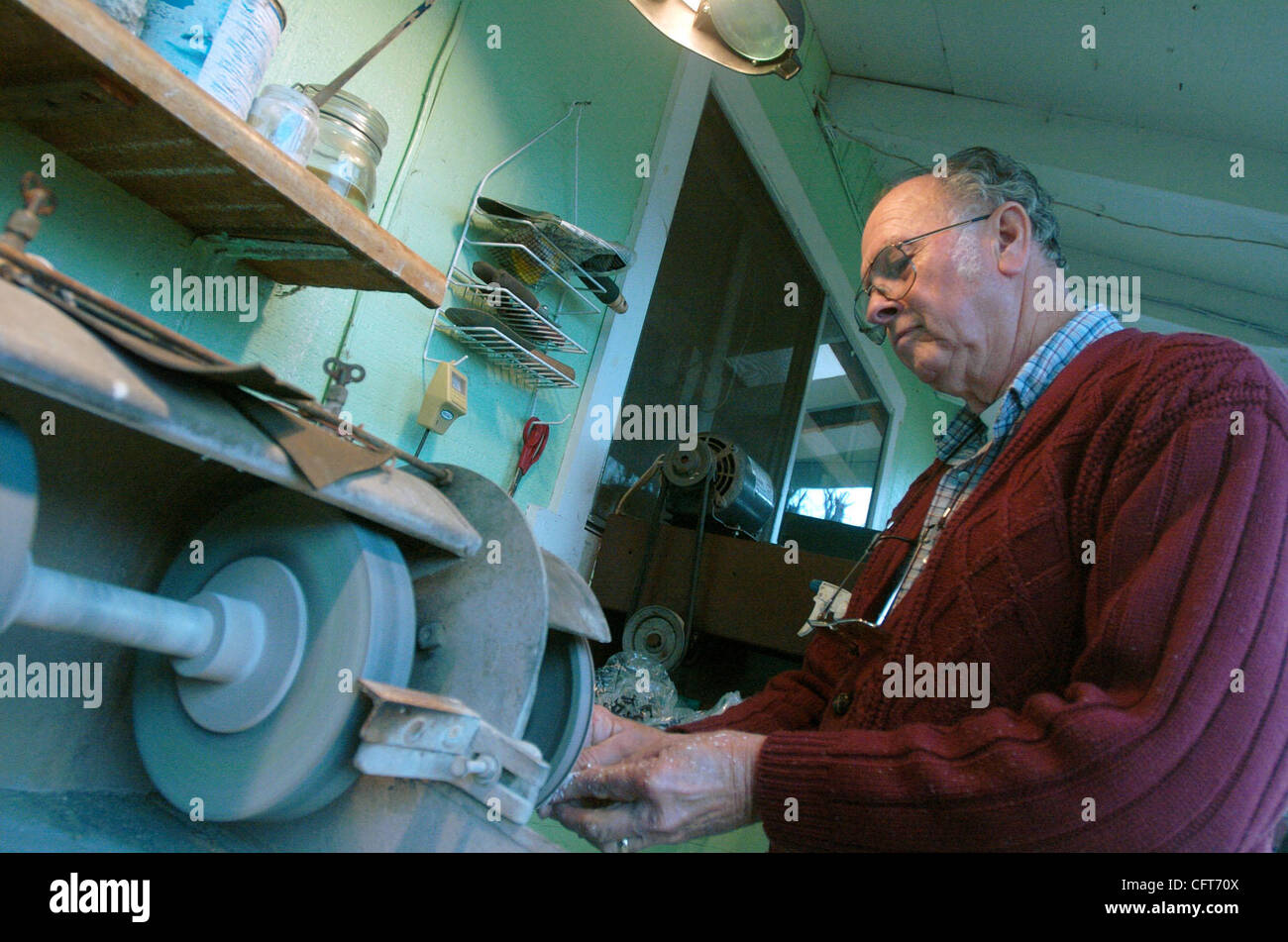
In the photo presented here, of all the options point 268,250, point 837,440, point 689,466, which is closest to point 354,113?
point 268,250

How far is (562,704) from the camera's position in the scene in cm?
96

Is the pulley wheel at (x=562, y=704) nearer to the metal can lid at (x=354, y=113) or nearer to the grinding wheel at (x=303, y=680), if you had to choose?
the grinding wheel at (x=303, y=680)

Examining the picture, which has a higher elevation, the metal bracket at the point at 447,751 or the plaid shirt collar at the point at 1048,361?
the plaid shirt collar at the point at 1048,361

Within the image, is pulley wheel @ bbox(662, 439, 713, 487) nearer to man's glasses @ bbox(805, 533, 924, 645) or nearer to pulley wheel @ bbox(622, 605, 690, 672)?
pulley wheel @ bbox(622, 605, 690, 672)

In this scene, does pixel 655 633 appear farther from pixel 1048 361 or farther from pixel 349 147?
pixel 349 147

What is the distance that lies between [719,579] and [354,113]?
4.76 ft

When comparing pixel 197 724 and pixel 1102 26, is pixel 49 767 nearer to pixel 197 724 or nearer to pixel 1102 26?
pixel 197 724

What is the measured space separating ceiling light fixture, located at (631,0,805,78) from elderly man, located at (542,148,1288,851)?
2.14 feet

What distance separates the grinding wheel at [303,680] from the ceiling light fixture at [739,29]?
1084 mm

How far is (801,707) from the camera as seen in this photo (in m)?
1.36

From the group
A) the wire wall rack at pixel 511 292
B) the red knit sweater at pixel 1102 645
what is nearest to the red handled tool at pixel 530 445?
the wire wall rack at pixel 511 292

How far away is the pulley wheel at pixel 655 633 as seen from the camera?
2.06m

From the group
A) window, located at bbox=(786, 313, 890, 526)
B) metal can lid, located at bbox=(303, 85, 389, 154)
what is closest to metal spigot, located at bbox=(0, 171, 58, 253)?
metal can lid, located at bbox=(303, 85, 389, 154)

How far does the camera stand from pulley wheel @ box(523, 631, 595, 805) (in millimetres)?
940
